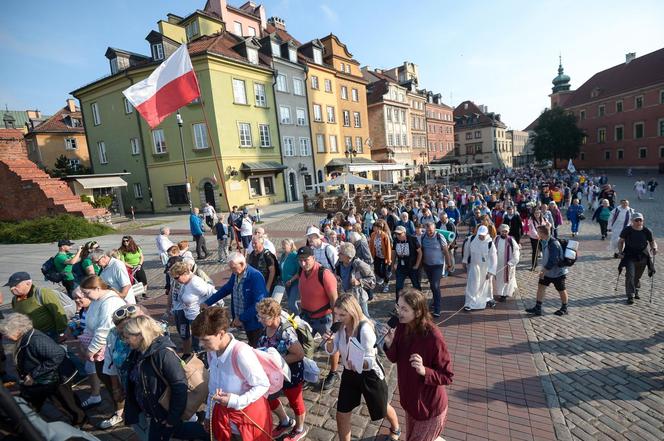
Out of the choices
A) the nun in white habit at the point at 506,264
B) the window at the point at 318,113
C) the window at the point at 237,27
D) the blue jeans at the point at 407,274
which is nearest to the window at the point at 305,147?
the window at the point at 318,113

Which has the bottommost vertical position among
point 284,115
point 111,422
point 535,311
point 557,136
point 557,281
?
point 535,311

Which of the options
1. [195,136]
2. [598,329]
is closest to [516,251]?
[598,329]

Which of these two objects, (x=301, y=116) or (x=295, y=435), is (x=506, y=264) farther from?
(x=301, y=116)

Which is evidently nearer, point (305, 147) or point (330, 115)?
point (305, 147)

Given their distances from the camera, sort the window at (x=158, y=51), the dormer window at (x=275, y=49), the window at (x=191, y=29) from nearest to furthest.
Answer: the window at (x=158, y=51), the window at (x=191, y=29), the dormer window at (x=275, y=49)

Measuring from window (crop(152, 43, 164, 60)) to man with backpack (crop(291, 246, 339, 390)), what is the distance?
2804cm

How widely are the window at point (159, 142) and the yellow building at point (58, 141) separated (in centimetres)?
1730

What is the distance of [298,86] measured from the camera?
32.2 m

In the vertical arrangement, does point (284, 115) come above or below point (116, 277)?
above

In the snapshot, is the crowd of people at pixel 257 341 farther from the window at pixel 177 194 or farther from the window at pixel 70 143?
the window at pixel 70 143

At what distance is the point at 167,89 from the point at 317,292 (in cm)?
642

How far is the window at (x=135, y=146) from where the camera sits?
93.4ft

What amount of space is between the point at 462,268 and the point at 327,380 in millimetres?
6551

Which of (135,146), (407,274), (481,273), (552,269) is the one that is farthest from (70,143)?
(552,269)
